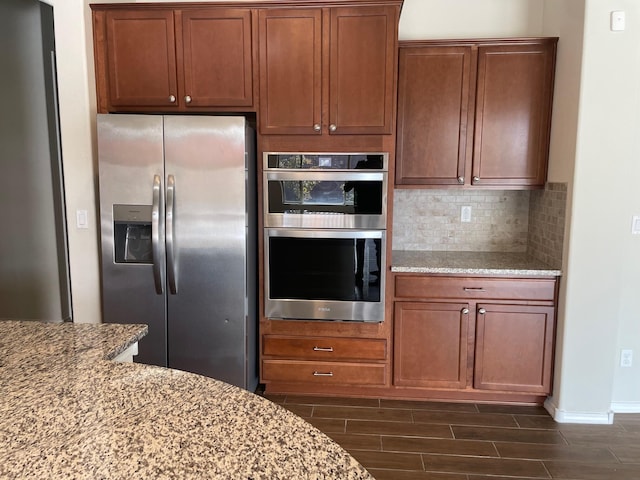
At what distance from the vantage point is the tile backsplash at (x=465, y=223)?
3.20 meters

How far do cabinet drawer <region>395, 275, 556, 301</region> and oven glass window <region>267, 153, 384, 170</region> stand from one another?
2.42 ft

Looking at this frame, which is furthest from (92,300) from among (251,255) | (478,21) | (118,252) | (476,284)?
(478,21)

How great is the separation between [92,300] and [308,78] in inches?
78.0

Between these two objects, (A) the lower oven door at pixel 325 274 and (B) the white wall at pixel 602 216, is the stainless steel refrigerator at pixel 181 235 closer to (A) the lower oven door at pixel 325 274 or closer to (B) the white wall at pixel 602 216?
(A) the lower oven door at pixel 325 274

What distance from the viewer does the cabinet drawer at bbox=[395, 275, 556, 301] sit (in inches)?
106

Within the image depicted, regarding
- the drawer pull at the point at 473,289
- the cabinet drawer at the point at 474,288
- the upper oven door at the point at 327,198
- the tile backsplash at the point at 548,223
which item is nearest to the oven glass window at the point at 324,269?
the upper oven door at the point at 327,198

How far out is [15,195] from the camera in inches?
142

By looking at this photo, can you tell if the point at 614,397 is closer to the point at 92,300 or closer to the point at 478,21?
the point at 478,21

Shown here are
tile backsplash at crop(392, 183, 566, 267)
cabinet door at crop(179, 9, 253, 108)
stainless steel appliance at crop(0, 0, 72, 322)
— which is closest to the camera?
cabinet door at crop(179, 9, 253, 108)

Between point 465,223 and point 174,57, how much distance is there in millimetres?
2288

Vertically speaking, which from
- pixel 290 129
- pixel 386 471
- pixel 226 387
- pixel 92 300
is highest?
pixel 290 129

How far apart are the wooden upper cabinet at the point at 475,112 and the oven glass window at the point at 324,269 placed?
64 cm

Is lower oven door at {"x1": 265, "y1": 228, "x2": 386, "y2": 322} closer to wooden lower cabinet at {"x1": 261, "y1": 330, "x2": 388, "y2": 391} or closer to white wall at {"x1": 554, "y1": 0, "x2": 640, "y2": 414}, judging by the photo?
wooden lower cabinet at {"x1": 261, "y1": 330, "x2": 388, "y2": 391}

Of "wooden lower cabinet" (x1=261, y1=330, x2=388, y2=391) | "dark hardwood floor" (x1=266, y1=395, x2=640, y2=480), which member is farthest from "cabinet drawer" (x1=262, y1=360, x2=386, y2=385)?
"dark hardwood floor" (x1=266, y1=395, x2=640, y2=480)
